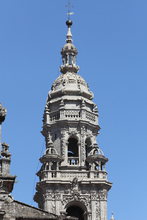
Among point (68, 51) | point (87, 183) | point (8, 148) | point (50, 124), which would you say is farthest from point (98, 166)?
point (8, 148)

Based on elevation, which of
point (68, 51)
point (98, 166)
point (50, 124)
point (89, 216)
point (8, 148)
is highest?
point (68, 51)

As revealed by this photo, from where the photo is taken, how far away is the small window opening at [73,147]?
8738cm

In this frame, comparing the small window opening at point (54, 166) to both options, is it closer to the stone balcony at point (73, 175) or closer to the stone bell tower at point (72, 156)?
the stone bell tower at point (72, 156)

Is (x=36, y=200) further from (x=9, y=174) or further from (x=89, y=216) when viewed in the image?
(x=9, y=174)

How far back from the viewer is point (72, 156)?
285 ft

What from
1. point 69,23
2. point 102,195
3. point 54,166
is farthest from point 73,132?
point 69,23

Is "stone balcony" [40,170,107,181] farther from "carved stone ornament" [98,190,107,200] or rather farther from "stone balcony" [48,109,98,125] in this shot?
"stone balcony" [48,109,98,125]

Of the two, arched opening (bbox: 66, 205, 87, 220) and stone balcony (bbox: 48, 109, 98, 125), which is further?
stone balcony (bbox: 48, 109, 98, 125)

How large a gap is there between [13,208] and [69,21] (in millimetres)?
58573

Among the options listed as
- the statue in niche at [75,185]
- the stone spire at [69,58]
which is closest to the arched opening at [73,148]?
the statue in niche at [75,185]

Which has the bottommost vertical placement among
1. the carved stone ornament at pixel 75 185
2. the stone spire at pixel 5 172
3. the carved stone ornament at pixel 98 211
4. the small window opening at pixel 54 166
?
the stone spire at pixel 5 172

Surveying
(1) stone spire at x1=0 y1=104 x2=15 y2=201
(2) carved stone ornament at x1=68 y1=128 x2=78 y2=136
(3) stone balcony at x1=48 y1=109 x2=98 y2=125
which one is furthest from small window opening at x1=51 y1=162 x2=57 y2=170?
(1) stone spire at x1=0 y1=104 x2=15 y2=201

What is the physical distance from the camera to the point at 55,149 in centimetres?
8594

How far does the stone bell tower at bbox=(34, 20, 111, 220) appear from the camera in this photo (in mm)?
82500
